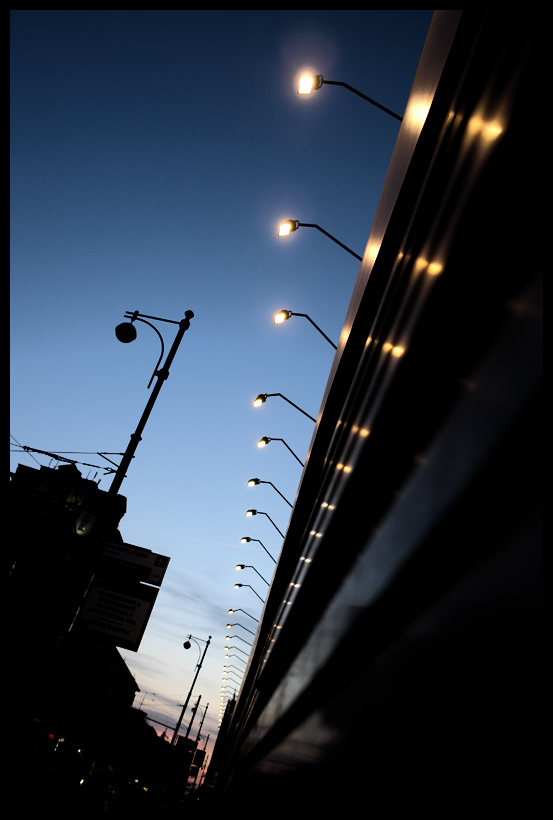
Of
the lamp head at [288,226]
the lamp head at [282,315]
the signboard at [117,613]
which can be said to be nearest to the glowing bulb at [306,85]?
the lamp head at [288,226]

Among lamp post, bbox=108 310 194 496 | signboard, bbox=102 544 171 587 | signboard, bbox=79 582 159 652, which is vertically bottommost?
signboard, bbox=79 582 159 652

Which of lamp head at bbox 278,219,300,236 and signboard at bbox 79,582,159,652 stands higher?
lamp head at bbox 278,219,300,236

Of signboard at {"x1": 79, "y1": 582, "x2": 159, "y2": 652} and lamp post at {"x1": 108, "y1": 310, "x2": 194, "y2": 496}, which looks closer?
signboard at {"x1": 79, "y1": 582, "x2": 159, "y2": 652}

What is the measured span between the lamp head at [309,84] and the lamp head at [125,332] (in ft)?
18.6

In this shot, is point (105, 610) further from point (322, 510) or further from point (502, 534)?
point (502, 534)

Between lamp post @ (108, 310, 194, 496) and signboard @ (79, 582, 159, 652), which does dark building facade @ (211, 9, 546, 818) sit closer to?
signboard @ (79, 582, 159, 652)

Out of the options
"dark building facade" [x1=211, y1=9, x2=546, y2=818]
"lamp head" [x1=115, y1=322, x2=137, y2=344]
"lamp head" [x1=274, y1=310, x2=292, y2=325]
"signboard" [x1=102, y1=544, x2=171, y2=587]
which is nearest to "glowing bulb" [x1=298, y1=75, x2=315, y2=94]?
"dark building facade" [x1=211, y1=9, x2=546, y2=818]

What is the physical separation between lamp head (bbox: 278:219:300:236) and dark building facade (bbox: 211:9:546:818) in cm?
384

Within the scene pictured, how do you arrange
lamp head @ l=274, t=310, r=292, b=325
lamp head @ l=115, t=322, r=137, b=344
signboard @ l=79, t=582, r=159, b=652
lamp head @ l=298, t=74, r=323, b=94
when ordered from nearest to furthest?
1. lamp head @ l=298, t=74, r=323, b=94
2. signboard @ l=79, t=582, r=159, b=652
3. lamp head @ l=274, t=310, r=292, b=325
4. lamp head @ l=115, t=322, r=137, b=344

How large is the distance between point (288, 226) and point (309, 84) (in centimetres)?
208

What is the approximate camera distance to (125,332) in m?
9.47

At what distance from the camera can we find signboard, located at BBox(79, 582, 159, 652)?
289 inches

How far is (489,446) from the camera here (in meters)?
2.29

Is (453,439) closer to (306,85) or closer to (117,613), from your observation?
(306,85)
